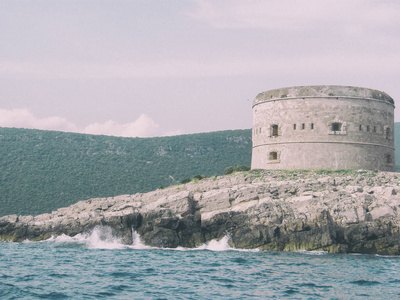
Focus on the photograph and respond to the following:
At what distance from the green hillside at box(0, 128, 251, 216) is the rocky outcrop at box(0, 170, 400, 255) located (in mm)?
25949

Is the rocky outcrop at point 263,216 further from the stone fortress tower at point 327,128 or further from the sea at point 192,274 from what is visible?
the stone fortress tower at point 327,128

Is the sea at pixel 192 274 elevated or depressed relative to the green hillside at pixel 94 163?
depressed

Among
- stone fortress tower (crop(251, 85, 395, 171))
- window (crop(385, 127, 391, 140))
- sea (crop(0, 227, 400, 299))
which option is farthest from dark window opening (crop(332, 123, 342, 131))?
sea (crop(0, 227, 400, 299))

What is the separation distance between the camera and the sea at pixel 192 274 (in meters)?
15.2

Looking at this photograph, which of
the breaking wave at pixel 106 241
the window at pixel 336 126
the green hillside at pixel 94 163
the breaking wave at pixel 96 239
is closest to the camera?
the breaking wave at pixel 106 241

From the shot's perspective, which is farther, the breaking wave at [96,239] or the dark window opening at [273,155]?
the dark window opening at [273,155]

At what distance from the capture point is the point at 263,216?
25266 millimetres

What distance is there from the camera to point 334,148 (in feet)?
111

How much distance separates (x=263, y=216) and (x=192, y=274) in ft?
26.5

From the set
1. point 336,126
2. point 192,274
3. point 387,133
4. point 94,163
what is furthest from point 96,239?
point 94,163

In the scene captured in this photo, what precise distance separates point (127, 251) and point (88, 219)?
5.08 meters

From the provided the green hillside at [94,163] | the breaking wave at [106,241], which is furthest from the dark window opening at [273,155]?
the green hillside at [94,163]

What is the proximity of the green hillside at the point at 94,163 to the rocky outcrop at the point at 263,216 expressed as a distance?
85.1 feet

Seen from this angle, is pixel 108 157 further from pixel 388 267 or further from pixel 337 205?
pixel 388 267
